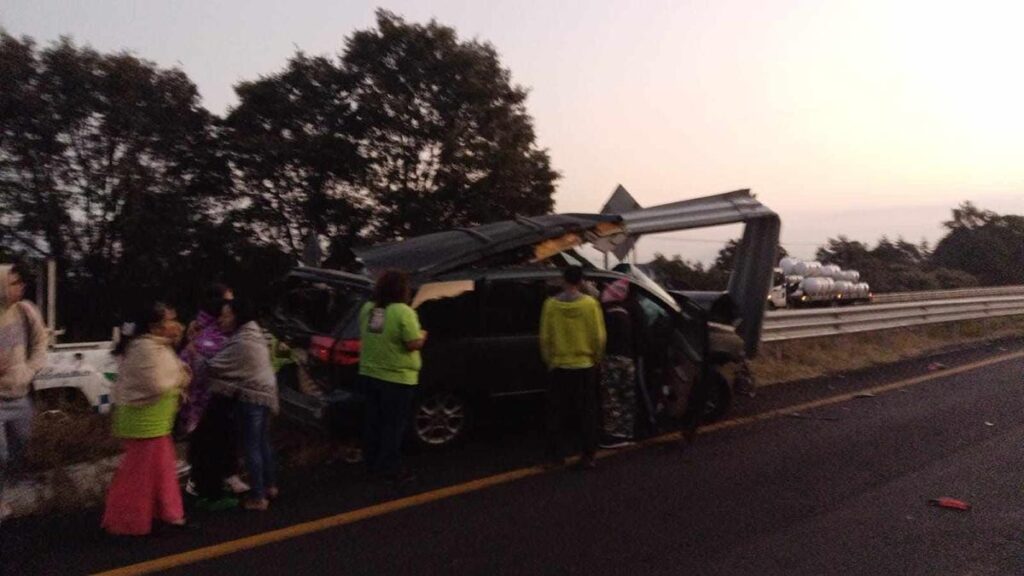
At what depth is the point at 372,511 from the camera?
6.41m

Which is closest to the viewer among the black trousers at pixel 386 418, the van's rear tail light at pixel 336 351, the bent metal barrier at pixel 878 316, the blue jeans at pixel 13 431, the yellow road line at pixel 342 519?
the yellow road line at pixel 342 519

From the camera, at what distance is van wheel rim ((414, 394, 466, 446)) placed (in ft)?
26.5

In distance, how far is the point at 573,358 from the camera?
305 inches

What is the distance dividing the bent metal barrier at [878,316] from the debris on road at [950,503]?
22.1 feet

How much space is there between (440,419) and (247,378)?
2.16 meters

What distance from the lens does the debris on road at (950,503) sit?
6461 mm

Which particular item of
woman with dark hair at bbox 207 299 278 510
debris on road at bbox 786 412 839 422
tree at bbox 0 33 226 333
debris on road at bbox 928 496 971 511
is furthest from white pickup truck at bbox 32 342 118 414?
tree at bbox 0 33 226 333

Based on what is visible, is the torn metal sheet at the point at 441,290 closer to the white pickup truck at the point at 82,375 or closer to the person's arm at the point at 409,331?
the person's arm at the point at 409,331

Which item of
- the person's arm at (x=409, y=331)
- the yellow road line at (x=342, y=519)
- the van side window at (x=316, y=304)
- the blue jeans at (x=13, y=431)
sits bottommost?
the yellow road line at (x=342, y=519)

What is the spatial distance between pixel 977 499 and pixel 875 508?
0.84 meters

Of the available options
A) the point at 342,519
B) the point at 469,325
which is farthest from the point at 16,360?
the point at 469,325

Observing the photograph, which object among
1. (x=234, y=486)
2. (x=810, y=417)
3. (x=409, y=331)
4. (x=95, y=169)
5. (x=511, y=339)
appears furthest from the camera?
(x=95, y=169)

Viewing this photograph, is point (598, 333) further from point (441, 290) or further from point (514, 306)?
point (441, 290)

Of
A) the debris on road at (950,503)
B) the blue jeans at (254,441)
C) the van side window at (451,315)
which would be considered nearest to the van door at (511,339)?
the van side window at (451,315)
